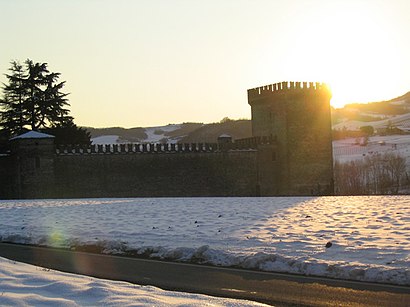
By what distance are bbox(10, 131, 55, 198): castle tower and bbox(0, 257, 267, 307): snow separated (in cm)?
2576

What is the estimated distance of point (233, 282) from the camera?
914 cm

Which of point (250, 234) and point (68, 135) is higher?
point (68, 135)

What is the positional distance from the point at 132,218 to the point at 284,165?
2310 cm

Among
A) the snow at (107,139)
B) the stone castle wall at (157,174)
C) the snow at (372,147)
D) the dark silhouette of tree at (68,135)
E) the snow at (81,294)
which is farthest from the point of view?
the snow at (107,139)

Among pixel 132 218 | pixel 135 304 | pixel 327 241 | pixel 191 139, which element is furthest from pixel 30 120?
pixel 191 139

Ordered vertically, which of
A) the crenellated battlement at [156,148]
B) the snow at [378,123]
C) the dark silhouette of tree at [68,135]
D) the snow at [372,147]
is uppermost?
the snow at [378,123]

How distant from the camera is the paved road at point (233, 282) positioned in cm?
787

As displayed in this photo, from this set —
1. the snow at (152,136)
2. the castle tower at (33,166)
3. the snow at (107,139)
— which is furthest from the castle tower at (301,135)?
the snow at (152,136)

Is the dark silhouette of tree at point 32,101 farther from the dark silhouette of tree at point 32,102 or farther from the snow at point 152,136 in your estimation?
the snow at point 152,136

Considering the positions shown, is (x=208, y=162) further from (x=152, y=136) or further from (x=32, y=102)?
(x=152, y=136)

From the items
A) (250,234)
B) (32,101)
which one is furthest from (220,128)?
(250,234)

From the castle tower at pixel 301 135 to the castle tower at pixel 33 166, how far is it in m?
15.0

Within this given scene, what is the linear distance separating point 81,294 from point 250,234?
664 centimetres

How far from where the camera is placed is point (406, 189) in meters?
61.6
